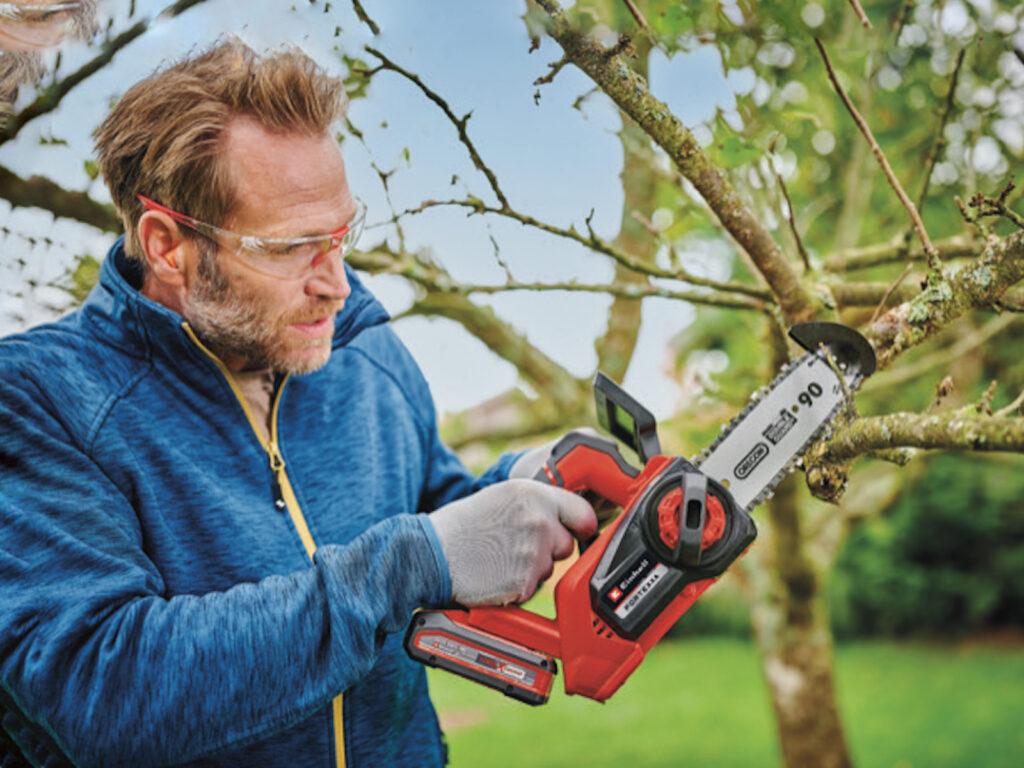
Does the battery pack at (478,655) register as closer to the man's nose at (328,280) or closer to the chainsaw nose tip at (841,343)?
the man's nose at (328,280)

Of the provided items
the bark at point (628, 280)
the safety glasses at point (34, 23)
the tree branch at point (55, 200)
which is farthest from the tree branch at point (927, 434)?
the tree branch at point (55, 200)

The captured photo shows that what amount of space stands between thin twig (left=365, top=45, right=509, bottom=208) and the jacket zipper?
2.37 ft

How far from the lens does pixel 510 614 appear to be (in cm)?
179

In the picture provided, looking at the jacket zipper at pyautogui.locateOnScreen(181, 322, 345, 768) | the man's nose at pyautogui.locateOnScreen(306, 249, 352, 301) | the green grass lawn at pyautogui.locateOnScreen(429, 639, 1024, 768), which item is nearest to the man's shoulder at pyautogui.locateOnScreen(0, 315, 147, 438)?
the jacket zipper at pyautogui.locateOnScreen(181, 322, 345, 768)

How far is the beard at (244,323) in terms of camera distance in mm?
1911

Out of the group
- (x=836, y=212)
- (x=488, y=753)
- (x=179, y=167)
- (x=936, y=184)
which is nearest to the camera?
(x=179, y=167)

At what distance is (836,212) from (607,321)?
265cm

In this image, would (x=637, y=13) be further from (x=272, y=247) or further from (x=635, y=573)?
(x=635, y=573)

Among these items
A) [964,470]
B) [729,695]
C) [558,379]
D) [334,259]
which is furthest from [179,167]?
[964,470]

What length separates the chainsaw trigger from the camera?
5.26 feet

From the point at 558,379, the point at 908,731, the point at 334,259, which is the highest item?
the point at 334,259

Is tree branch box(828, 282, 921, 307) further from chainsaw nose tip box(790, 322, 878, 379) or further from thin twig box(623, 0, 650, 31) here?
thin twig box(623, 0, 650, 31)

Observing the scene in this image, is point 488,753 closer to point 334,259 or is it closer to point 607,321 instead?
point 607,321

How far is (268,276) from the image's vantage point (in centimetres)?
193
